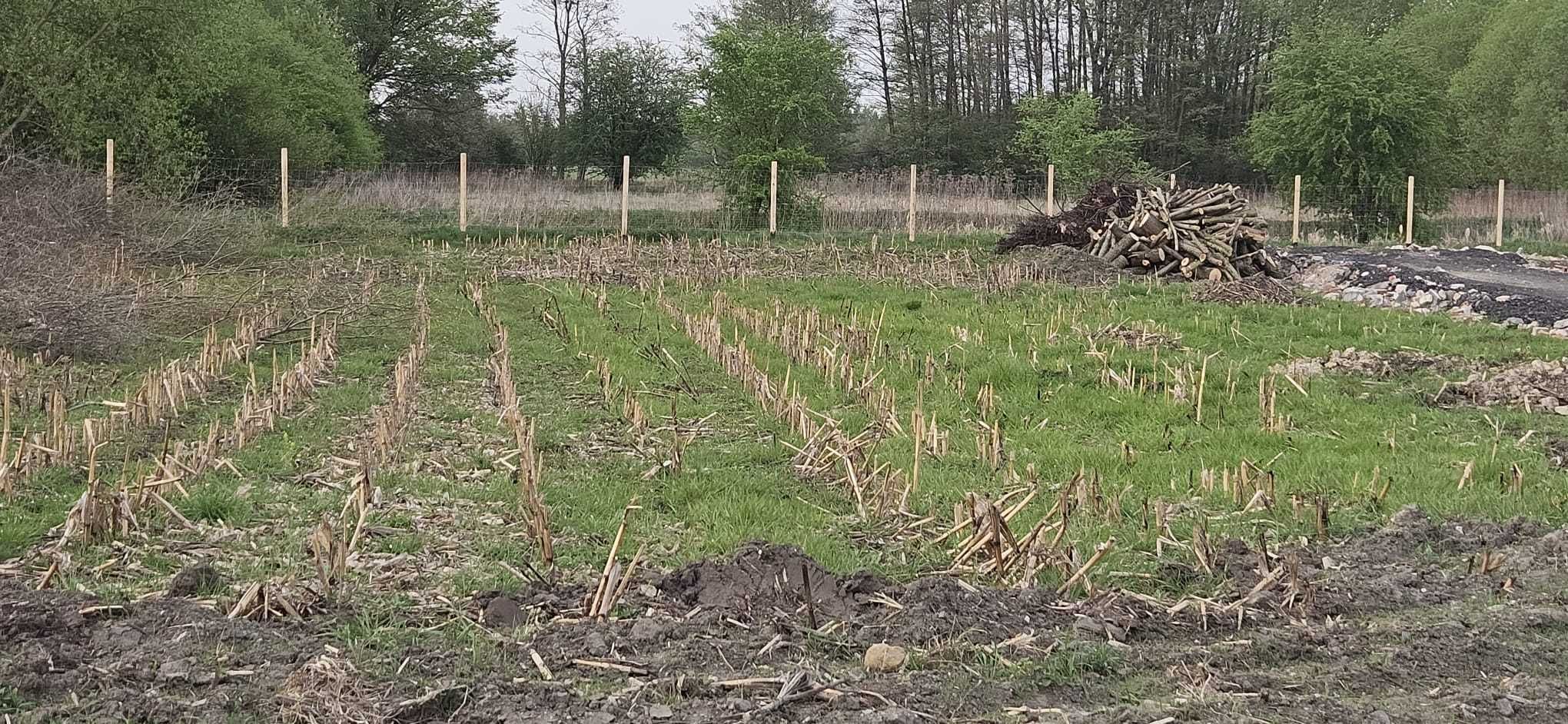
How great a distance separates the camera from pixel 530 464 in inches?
249

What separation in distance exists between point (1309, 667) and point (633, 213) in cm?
2529

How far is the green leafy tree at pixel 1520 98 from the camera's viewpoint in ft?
130

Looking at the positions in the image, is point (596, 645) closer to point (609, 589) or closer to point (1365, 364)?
point (609, 589)

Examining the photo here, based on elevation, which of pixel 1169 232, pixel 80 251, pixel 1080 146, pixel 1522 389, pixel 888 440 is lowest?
pixel 888 440

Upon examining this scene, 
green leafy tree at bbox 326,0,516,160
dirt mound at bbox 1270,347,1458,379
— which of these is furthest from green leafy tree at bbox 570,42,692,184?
dirt mound at bbox 1270,347,1458,379

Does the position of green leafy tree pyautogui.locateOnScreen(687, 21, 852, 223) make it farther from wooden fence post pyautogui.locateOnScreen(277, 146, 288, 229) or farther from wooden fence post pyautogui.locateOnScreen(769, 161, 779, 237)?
wooden fence post pyautogui.locateOnScreen(277, 146, 288, 229)

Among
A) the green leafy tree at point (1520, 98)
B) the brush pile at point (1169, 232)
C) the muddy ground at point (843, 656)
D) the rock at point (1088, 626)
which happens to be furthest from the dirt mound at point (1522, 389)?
the green leafy tree at point (1520, 98)

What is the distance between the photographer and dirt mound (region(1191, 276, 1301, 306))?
15.8 meters

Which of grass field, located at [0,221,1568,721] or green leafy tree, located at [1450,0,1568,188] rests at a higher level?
green leafy tree, located at [1450,0,1568,188]

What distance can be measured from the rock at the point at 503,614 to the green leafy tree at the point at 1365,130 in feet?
97.4

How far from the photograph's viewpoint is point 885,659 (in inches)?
163

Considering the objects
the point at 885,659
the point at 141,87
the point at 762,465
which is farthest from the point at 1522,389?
the point at 141,87

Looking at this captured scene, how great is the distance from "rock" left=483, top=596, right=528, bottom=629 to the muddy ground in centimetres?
1

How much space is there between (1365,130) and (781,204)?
15.1 meters
